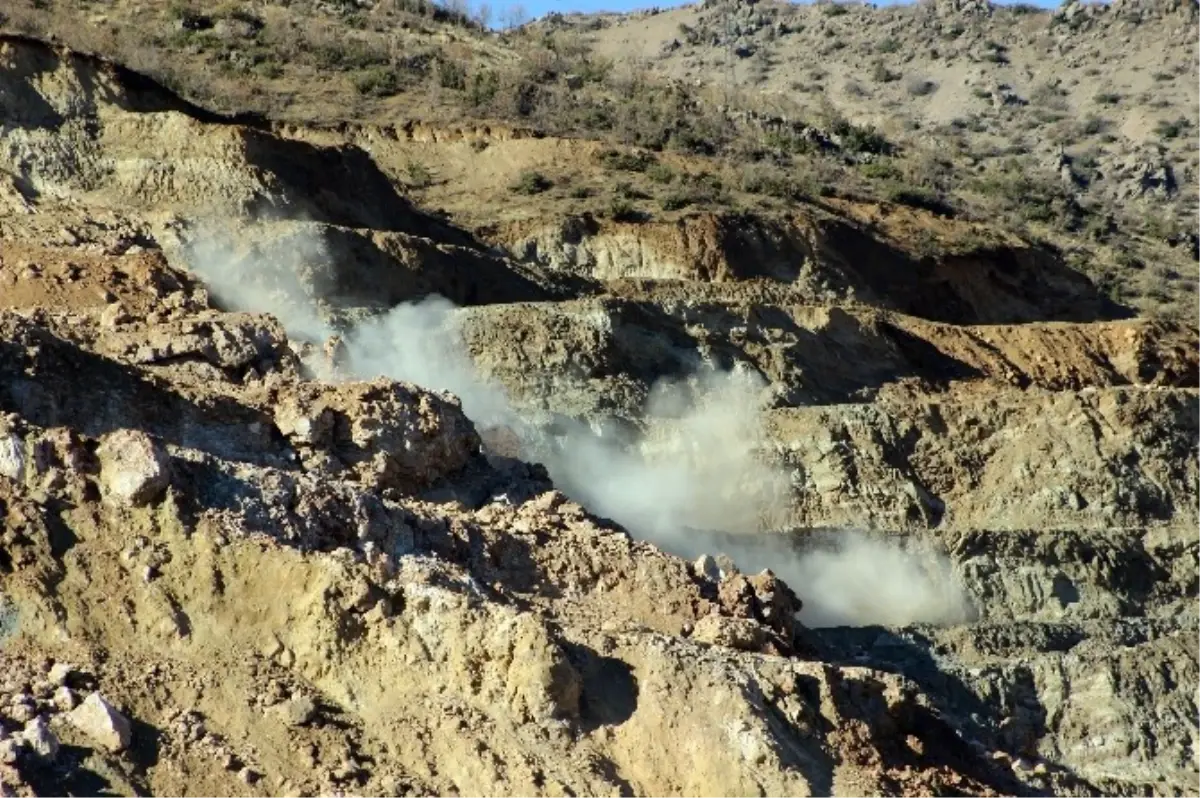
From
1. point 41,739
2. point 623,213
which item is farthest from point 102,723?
point 623,213

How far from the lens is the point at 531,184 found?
40781 mm

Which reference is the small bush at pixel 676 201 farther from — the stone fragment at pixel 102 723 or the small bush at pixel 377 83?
the stone fragment at pixel 102 723

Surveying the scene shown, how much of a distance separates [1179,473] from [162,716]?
65.8ft

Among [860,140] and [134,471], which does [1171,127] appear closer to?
[860,140]

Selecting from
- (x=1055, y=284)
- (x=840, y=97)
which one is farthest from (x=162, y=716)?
(x=840, y=97)

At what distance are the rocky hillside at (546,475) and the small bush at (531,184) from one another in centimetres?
9

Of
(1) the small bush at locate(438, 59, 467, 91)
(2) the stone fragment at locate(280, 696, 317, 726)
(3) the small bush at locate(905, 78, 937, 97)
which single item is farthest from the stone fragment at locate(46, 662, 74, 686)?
(3) the small bush at locate(905, 78, 937, 97)

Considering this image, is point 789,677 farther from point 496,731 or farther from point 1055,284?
point 1055,284

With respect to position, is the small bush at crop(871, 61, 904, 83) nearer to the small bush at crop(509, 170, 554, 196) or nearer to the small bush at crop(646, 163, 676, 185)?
the small bush at crop(646, 163, 676, 185)

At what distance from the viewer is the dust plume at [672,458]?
2425 centimetres

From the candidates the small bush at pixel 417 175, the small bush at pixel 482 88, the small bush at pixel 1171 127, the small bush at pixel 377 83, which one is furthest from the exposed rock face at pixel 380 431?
the small bush at pixel 1171 127

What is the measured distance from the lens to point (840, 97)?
2889 inches

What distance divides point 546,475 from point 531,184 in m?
22.7

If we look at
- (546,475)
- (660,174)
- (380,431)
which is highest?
(660,174)
